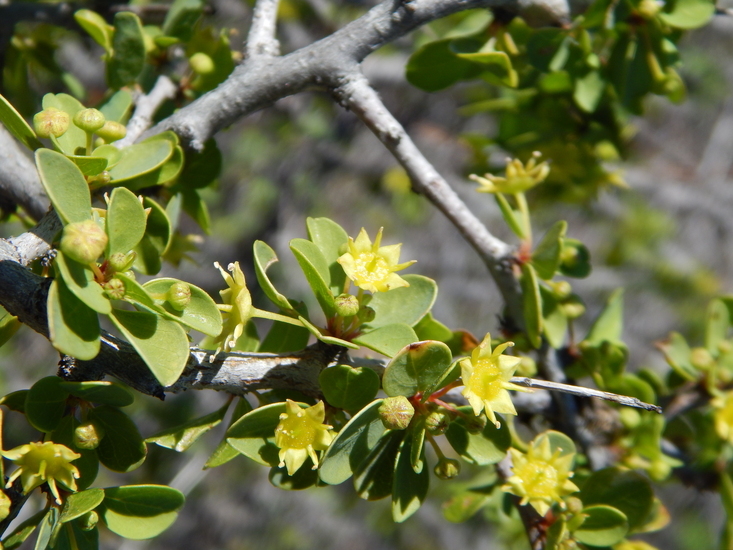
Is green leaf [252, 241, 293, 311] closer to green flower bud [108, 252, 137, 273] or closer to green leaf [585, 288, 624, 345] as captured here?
green flower bud [108, 252, 137, 273]

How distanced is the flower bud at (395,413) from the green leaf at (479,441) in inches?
7.1

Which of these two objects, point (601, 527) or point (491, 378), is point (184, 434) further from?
point (601, 527)

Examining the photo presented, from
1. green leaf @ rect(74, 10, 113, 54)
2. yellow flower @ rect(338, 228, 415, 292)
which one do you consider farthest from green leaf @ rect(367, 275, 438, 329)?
green leaf @ rect(74, 10, 113, 54)

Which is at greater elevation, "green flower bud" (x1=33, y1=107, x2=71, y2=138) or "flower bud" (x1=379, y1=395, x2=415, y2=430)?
"green flower bud" (x1=33, y1=107, x2=71, y2=138)

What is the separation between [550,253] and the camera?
1.28 m

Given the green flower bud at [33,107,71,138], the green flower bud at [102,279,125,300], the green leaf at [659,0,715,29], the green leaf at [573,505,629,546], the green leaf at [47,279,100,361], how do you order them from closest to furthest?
the green leaf at [47,279,100,361] < the green flower bud at [102,279,125,300] < the green flower bud at [33,107,71,138] < the green leaf at [573,505,629,546] < the green leaf at [659,0,715,29]

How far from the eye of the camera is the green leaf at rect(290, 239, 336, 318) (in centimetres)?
95

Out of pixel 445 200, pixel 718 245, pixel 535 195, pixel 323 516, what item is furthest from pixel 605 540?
pixel 718 245

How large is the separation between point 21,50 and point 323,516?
355 cm

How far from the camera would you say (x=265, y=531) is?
4.08 metres

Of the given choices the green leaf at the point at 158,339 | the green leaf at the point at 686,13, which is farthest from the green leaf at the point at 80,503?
the green leaf at the point at 686,13

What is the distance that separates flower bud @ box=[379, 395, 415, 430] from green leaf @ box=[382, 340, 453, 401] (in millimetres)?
39

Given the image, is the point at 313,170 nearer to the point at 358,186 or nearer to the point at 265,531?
the point at 358,186

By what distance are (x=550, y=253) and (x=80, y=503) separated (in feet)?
3.58
